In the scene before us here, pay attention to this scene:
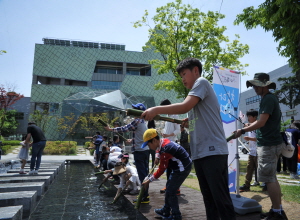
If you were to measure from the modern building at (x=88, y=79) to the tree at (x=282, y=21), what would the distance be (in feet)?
86.4

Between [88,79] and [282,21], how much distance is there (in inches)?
1670

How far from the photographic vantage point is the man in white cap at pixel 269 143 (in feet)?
9.98

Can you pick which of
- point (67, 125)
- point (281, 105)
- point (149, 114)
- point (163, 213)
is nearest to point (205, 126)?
point (149, 114)

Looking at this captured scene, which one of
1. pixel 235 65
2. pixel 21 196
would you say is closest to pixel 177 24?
pixel 235 65

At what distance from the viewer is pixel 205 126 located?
209 cm

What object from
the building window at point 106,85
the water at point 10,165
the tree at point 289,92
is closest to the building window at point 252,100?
the tree at point 289,92

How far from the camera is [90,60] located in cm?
4719

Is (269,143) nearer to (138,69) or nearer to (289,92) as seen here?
(289,92)

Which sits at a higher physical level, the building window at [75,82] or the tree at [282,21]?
the building window at [75,82]

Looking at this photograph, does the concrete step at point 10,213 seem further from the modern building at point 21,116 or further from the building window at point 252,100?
the modern building at point 21,116

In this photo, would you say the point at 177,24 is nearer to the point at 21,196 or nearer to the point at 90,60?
the point at 21,196

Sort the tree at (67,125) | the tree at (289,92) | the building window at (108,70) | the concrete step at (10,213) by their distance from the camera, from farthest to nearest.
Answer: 1. the building window at (108,70)
2. the tree at (289,92)
3. the tree at (67,125)
4. the concrete step at (10,213)

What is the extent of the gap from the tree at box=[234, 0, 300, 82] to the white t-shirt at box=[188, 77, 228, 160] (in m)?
6.58

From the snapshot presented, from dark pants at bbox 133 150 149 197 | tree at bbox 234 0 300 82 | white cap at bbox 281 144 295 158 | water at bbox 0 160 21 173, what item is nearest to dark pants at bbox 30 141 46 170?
water at bbox 0 160 21 173
